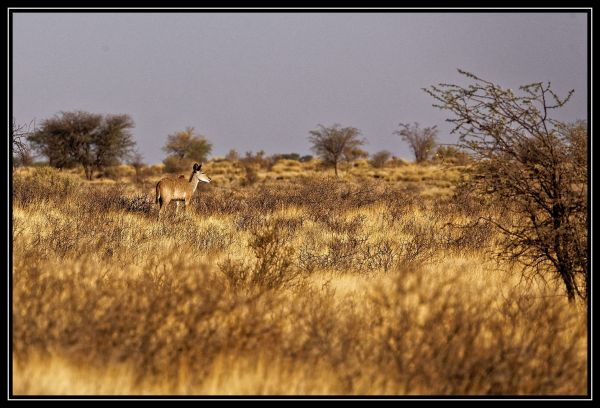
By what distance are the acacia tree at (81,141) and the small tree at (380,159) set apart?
84.3 ft

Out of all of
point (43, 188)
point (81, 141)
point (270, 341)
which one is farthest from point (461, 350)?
point (81, 141)

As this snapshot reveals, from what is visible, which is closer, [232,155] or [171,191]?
[171,191]

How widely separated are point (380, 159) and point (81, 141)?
30.2 metres

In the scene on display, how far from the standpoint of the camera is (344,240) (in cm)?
1018

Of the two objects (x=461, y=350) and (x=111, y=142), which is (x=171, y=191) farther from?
(x=111, y=142)

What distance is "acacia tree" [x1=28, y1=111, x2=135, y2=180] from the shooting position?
156 ft

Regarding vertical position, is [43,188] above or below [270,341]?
above

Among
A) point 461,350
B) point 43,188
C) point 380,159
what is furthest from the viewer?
point 380,159

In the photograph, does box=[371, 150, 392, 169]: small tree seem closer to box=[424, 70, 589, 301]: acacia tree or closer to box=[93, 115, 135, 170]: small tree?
box=[93, 115, 135, 170]: small tree

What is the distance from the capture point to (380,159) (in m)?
62.6

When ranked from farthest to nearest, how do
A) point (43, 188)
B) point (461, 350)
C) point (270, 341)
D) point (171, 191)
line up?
1. point (43, 188)
2. point (171, 191)
3. point (270, 341)
4. point (461, 350)
